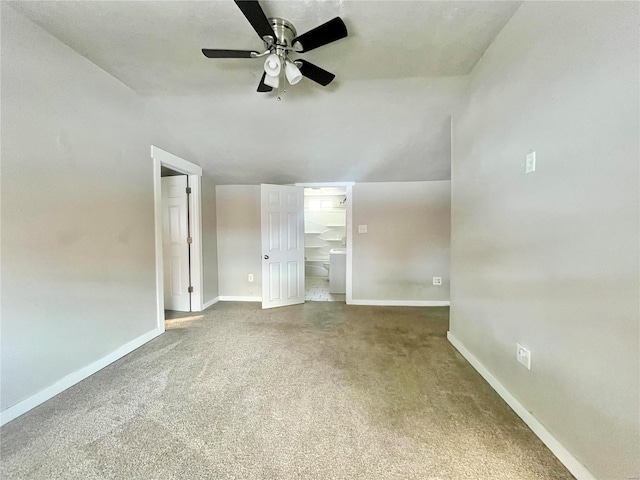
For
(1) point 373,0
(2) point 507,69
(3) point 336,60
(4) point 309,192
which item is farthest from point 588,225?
(4) point 309,192

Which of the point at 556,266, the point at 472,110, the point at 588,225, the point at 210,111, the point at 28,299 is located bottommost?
the point at 28,299

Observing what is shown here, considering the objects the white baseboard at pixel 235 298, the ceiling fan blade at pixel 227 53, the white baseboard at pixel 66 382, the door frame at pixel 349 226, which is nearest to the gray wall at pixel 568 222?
the ceiling fan blade at pixel 227 53

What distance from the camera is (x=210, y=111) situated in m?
2.77

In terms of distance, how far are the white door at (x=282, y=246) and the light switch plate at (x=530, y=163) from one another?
9.81 ft

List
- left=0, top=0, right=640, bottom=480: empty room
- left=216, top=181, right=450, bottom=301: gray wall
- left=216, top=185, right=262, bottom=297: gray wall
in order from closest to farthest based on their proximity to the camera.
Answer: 1. left=0, top=0, right=640, bottom=480: empty room
2. left=216, top=181, right=450, bottom=301: gray wall
3. left=216, top=185, right=262, bottom=297: gray wall

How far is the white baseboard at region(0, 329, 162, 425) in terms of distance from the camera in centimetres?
157

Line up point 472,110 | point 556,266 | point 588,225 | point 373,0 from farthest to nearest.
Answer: point 472,110
point 373,0
point 556,266
point 588,225

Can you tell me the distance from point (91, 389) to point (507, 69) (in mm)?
3746

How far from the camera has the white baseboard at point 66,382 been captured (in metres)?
1.57

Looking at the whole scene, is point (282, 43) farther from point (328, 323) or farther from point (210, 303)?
point (210, 303)

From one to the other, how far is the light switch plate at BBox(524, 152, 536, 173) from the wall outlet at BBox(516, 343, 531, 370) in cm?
109

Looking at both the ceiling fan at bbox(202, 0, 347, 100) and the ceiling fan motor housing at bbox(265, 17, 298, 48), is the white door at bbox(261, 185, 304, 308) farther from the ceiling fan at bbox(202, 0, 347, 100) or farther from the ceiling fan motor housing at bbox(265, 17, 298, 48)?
the ceiling fan motor housing at bbox(265, 17, 298, 48)

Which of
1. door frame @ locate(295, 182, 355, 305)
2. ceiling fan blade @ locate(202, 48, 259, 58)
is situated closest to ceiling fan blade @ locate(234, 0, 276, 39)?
ceiling fan blade @ locate(202, 48, 259, 58)

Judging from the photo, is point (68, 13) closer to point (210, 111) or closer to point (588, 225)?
point (210, 111)
